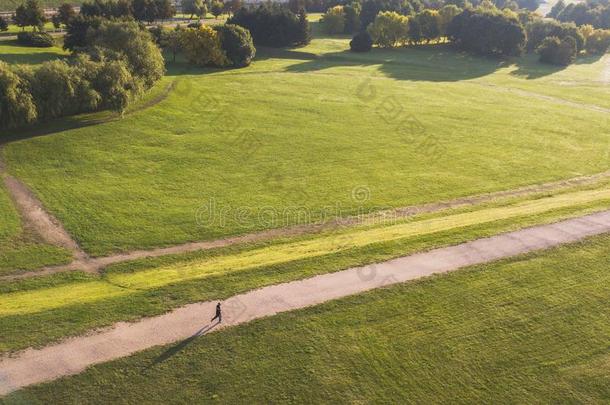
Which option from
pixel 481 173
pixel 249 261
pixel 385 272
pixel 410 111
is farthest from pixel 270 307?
pixel 410 111

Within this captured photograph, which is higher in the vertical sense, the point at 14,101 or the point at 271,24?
the point at 271,24

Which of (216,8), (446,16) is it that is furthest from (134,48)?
(446,16)

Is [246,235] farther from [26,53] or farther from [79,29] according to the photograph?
[26,53]

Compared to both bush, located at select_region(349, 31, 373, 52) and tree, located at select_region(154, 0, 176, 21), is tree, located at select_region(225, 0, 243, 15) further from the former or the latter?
bush, located at select_region(349, 31, 373, 52)

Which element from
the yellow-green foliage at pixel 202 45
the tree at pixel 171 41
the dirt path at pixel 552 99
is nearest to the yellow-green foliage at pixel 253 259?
the dirt path at pixel 552 99

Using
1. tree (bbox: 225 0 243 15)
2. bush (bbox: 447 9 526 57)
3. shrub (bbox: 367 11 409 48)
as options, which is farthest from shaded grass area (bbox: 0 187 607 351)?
tree (bbox: 225 0 243 15)

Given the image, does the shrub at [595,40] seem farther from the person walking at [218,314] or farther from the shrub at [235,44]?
the person walking at [218,314]
